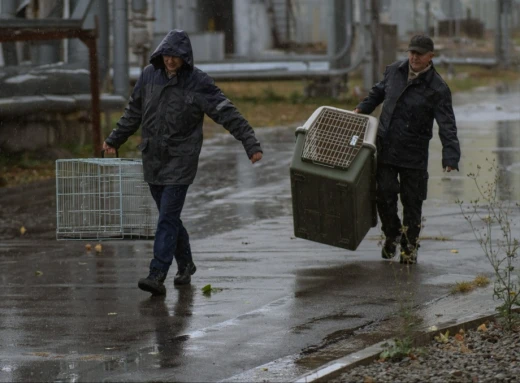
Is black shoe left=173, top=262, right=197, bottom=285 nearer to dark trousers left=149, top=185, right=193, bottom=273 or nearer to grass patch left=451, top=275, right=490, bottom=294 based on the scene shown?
dark trousers left=149, top=185, right=193, bottom=273

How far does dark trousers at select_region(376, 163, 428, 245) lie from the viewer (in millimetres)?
9398

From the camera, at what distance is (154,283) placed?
851 cm

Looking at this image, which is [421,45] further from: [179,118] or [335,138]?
[179,118]

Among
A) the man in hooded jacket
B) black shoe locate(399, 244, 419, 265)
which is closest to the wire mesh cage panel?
the man in hooded jacket

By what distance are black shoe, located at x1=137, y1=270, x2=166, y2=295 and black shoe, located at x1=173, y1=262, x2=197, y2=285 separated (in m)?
0.34

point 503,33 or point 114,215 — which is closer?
point 114,215

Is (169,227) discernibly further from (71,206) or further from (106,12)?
(106,12)

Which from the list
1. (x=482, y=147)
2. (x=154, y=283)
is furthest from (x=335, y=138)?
(x=482, y=147)

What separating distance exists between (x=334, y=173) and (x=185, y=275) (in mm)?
1315

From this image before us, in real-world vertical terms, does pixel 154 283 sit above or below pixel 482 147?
above

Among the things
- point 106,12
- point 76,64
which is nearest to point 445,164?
point 76,64

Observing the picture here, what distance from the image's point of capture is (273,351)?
22.5 feet

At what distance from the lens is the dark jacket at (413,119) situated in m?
9.16

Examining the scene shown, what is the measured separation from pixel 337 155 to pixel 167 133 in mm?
1315
